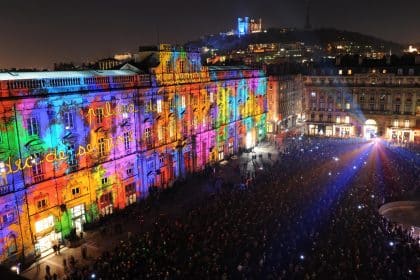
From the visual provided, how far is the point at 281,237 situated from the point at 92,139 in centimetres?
2197

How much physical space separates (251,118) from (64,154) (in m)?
46.0

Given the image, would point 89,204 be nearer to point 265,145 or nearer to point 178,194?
point 178,194

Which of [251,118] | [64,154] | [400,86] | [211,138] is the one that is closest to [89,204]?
[64,154]

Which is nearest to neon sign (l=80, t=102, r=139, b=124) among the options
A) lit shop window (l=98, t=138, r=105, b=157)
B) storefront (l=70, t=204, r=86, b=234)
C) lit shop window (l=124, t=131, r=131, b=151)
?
lit shop window (l=124, t=131, r=131, b=151)

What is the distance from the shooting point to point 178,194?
49.8 m

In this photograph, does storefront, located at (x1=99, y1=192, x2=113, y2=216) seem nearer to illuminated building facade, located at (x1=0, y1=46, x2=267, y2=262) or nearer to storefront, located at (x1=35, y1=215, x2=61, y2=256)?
illuminated building facade, located at (x1=0, y1=46, x2=267, y2=262)

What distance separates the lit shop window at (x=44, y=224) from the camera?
36.0m

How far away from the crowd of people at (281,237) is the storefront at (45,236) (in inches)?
230

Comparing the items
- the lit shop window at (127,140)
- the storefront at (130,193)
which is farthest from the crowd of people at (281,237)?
the lit shop window at (127,140)

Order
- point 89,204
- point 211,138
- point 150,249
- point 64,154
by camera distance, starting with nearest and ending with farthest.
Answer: point 150,249 → point 64,154 → point 89,204 → point 211,138

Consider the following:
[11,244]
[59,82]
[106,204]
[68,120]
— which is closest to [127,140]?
[106,204]

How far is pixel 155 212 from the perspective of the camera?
144 feet

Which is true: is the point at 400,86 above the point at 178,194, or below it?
above

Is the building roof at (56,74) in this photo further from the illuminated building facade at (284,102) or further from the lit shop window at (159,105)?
the illuminated building facade at (284,102)
